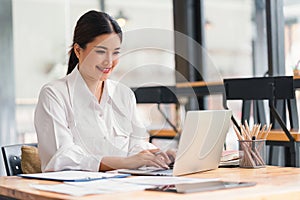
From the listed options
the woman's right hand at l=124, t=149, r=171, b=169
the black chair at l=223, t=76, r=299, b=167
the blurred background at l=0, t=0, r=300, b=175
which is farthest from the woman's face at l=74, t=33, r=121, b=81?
the blurred background at l=0, t=0, r=300, b=175

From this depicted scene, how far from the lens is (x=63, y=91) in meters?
2.32

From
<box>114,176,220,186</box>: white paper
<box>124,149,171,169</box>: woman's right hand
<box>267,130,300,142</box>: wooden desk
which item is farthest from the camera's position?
<box>267,130,300,142</box>: wooden desk

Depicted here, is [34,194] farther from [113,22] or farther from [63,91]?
[113,22]

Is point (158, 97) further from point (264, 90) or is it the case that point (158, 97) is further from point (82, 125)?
point (82, 125)

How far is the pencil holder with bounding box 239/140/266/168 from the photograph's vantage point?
2125 millimetres

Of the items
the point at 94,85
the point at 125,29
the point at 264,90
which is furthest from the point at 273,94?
the point at 94,85

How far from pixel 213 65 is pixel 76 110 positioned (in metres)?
2.82

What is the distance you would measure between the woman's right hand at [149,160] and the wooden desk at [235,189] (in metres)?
0.13

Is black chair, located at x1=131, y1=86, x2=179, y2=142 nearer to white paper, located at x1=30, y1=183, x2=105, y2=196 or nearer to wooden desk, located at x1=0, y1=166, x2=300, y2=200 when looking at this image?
wooden desk, located at x1=0, y1=166, x2=300, y2=200

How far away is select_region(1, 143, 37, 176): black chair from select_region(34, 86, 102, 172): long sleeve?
0.33m

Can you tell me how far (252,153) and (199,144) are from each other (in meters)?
0.26

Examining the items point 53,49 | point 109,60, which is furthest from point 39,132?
point 53,49

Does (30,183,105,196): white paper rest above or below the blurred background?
below

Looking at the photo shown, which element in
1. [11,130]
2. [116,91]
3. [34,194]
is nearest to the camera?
[34,194]
